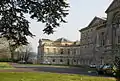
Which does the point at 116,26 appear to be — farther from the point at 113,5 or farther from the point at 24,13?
the point at 24,13

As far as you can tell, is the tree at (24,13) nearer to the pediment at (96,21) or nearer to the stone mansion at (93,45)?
the stone mansion at (93,45)

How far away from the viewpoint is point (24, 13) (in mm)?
A: 11195

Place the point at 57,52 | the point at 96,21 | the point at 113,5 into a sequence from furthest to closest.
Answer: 1. the point at 57,52
2. the point at 96,21
3. the point at 113,5

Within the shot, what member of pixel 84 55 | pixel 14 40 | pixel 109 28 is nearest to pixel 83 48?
pixel 84 55

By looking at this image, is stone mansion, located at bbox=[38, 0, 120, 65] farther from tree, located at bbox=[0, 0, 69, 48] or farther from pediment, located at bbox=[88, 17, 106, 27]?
tree, located at bbox=[0, 0, 69, 48]

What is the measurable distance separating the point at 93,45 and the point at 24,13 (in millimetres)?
77967

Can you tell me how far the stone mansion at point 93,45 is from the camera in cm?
6219

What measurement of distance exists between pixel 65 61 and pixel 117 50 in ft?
239

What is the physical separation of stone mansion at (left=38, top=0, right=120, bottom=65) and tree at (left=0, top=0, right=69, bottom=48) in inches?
151

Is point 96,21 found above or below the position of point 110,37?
above

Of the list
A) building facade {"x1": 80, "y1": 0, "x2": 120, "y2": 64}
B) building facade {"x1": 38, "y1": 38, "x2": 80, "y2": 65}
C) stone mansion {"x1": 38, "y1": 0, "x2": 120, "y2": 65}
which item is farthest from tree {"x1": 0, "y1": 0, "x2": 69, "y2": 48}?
building facade {"x1": 38, "y1": 38, "x2": 80, "y2": 65}

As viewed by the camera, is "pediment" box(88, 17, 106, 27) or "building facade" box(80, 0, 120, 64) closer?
"building facade" box(80, 0, 120, 64)

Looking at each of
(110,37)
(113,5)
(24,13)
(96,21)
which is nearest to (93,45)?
(96,21)

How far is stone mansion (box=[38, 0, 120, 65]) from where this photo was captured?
2448 inches
